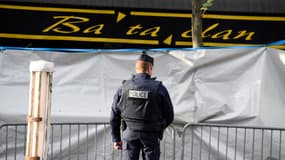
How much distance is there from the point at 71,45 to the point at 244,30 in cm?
401

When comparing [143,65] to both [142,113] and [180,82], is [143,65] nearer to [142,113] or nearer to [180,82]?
[142,113]

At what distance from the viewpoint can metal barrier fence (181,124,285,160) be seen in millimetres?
8281

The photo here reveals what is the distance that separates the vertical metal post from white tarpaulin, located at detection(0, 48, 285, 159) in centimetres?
260

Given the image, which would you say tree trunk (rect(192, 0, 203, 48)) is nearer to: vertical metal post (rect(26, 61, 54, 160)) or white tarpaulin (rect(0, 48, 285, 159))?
white tarpaulin (rect(0, 48, 285, 159))

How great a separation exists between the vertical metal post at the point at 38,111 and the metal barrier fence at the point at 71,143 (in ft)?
8.16

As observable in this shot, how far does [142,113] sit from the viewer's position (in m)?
6.50

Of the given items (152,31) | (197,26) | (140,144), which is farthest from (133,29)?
(140,144)

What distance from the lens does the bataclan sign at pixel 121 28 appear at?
1304 cm

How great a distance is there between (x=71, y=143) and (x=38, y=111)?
107 inches

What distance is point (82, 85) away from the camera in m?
8.70

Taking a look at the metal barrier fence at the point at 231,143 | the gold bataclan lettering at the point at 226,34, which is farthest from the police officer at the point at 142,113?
the gold bataclan lettering at the point at 226,34

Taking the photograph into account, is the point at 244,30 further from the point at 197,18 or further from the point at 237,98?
the point at 237,98

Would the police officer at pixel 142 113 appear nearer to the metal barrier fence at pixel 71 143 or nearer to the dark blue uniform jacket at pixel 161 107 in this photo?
the dark blue uniform jacket at pixel 161 107

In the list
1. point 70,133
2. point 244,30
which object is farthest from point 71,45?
point 70,133
